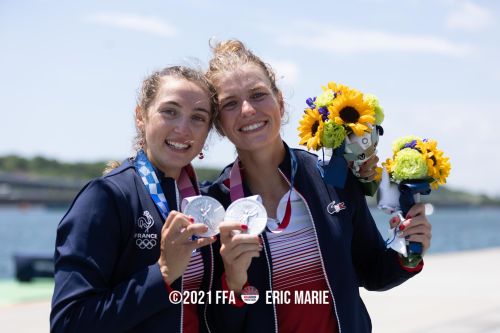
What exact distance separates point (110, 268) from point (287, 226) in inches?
35.5

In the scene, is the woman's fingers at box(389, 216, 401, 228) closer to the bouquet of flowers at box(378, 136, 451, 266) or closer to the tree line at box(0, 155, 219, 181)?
the bouquet of flowers at box(378, 136, 451, 266)

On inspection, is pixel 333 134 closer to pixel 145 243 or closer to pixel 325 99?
pixel 325 99

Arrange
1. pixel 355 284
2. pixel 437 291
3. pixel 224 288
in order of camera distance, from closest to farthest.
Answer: pixel 224 288 → pixel 355 284 → pixel 437 291

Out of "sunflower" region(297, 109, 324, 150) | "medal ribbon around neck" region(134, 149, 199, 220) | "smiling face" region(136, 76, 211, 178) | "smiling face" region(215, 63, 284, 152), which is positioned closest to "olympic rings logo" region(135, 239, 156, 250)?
"medal ribbon around neck" region(134, 149, 199, 220)

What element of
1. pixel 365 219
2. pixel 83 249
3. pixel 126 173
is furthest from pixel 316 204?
pixel 83 249

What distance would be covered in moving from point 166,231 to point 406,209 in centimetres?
124

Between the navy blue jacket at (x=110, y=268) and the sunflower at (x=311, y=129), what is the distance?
870mm

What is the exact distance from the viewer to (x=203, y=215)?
2.74 m

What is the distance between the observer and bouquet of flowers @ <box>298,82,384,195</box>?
3.24 meters

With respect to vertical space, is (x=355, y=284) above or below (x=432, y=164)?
below

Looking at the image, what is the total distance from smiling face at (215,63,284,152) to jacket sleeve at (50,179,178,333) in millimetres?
849

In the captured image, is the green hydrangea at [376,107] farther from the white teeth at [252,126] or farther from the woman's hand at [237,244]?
the woman's hand at [237,244]

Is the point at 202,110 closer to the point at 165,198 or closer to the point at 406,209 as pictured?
the point at 165,198

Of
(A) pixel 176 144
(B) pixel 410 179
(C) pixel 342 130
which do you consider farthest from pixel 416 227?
(A) pixel 176 144
